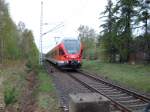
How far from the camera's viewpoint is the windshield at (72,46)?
29.8m

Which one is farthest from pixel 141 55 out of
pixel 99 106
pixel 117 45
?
pixel 99 106

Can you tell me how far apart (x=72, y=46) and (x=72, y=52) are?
1.84 feet

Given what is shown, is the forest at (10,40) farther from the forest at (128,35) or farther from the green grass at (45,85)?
the green grass at (45,85)

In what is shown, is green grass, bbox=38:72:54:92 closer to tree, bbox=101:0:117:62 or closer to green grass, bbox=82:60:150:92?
green grass, bbox=82:60:150:92

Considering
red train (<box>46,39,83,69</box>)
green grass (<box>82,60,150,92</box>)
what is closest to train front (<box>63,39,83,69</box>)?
red train (<box>46,39,83,69</box>)

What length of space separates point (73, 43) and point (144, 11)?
1421 centimetres

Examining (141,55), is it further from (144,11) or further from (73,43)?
(73,43)

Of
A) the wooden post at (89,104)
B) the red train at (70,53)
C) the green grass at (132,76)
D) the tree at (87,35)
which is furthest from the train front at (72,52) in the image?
the tree at (87,35)

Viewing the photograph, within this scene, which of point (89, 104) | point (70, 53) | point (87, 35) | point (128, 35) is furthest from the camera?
point (87, 35)

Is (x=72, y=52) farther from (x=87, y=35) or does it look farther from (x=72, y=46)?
(x=87, y=35)

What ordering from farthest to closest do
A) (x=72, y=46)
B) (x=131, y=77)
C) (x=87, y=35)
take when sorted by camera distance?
(x=87, y=35)
(x=72, y=46)
(x=131, y=77)

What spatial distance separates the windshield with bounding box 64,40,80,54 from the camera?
29.8 m

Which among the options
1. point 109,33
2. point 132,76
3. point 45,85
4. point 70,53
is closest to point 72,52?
point 70,53

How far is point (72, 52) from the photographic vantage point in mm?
Answer: 29781
